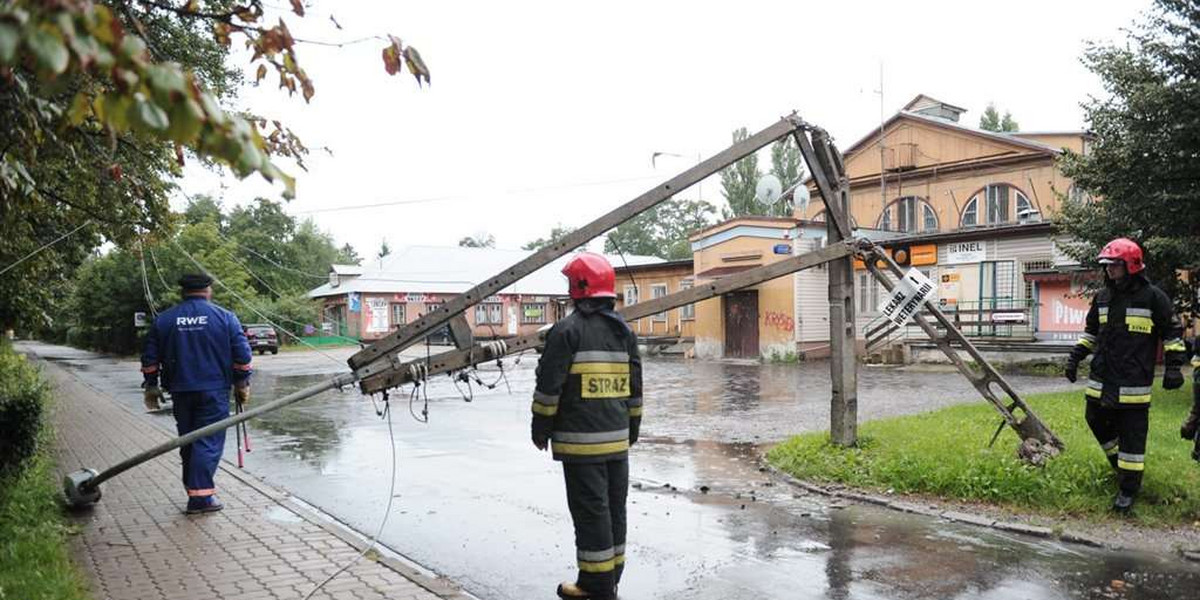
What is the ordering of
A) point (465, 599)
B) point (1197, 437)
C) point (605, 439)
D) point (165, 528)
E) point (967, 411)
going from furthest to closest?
1. point (967, 411)
2. point (1197, 437)
3. point (165, 528)
4. point (465, 599)
5. point (605, 439)

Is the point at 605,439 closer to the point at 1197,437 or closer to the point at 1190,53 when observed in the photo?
the point at 1197,437

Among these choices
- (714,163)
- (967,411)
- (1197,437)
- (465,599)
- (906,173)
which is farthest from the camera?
(906,173)

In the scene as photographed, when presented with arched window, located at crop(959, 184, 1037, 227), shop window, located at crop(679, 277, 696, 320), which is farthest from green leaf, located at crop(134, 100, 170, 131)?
arched window, located at crop(959, 184, 1037, 227)

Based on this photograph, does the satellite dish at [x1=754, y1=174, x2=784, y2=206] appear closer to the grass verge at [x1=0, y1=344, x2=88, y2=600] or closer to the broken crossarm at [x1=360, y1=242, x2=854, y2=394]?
the broken crossarm at [x1=360, y1=242, x2=854, y2=394]

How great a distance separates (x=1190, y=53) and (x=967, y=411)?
5798mm

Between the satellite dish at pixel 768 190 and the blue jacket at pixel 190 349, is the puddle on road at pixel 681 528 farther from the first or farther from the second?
the satellite dish at pixel 768 190

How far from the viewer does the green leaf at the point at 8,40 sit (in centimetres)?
155

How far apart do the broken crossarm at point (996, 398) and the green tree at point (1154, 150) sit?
16.4ft

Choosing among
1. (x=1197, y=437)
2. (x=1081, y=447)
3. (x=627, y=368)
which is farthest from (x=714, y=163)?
(x=1197, y=437)

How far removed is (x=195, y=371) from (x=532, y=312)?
46832 mm

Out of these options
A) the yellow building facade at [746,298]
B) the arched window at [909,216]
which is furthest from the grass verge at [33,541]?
the arched window at [909,216]

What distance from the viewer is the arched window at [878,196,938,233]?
34.5 m

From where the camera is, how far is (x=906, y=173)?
1387 inches

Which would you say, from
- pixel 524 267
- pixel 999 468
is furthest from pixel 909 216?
pixel 524 267
